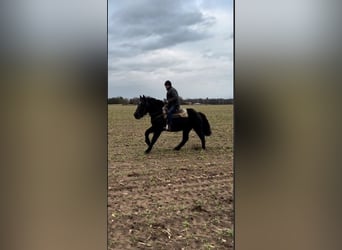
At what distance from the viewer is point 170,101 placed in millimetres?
1933

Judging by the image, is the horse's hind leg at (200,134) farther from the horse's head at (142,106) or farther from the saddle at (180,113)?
the horse's head at (142,106)

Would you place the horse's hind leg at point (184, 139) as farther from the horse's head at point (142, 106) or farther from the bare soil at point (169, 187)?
the horse's head at point (142, 106)

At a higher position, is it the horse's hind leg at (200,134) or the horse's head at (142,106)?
the horse's head at (142,106)

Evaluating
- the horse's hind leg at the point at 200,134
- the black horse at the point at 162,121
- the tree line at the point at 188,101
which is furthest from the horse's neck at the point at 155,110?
the horse's hind leg at the point at 200,134

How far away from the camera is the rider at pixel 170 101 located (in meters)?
1.90

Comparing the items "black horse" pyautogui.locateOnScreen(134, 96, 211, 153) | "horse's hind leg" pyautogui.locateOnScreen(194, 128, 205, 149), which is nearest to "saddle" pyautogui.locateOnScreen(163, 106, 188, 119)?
"black horse" pyautogui.locateOnScreen(134, 96, 211, 153)

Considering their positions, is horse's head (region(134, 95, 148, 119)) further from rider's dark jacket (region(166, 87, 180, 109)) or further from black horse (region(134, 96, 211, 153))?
rider's dark jacket (region(166, 87, 180, 109))

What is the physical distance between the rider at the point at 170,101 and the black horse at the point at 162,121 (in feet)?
0.09

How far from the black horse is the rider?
3cm

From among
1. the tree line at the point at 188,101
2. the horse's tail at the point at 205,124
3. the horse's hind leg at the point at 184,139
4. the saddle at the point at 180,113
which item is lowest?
the horse's hind leg at the point at 184,139

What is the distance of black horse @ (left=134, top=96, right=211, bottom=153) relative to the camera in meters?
1.91

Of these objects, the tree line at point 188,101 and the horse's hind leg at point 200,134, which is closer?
the tree line at point 188,101
